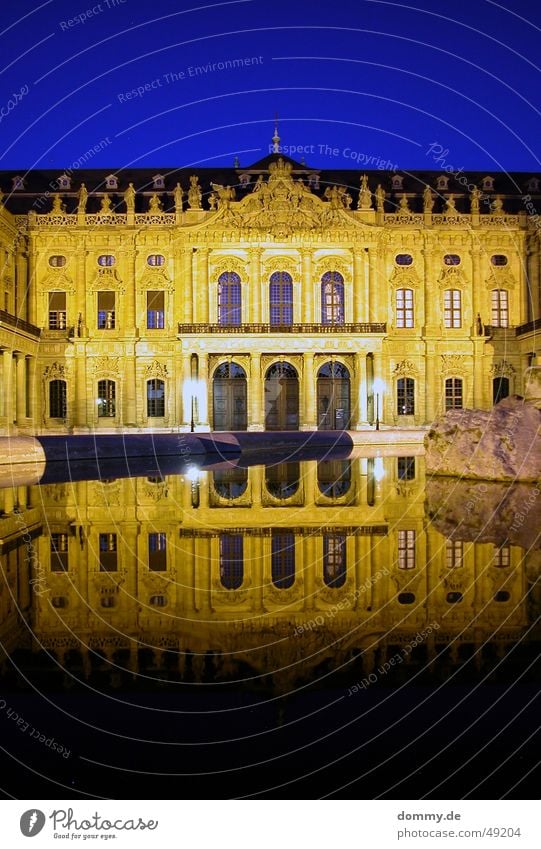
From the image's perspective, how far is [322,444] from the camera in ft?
94.6

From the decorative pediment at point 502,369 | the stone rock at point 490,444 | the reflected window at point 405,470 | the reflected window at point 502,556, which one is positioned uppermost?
the decorative pediment at point 502,369

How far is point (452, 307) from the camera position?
4112 centimetres

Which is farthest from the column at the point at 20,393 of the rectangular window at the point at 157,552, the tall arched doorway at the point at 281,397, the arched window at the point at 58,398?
the rectangular window at the point at 157,552

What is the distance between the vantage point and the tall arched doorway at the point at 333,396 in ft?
129

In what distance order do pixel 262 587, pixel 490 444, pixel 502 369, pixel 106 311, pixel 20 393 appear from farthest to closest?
pixel 502 369 < pixel 106 311 < pixel 20 393 < pixel 490 444 < pixel 262 587

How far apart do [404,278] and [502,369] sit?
835cm

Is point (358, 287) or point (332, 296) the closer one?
point (358, 287)

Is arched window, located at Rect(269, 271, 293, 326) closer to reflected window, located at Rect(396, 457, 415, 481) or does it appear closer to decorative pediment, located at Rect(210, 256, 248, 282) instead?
decorative pediment, located at Rect(210, 256, 248, 282)

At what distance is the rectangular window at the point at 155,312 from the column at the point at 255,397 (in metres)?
6.50

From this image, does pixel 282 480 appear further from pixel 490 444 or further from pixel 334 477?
pixel 490 444

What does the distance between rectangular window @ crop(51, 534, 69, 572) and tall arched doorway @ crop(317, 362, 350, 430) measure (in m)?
32.5

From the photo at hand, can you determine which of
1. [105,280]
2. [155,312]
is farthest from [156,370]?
[105,280]

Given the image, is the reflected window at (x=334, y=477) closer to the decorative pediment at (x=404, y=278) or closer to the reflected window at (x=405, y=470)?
the reflected window at (x=405, y=470)

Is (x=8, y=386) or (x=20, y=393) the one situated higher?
(x=8, y=386)
